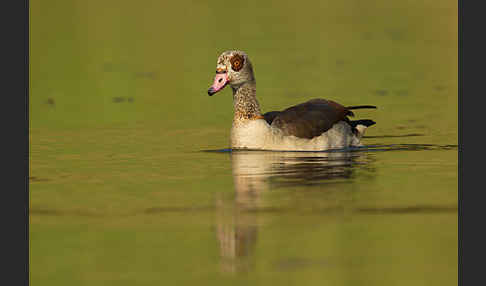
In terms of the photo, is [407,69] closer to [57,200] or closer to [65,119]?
[65,119]

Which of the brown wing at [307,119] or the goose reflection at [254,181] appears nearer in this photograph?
the goose reflection at [254,181]

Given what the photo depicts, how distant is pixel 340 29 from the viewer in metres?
43.5

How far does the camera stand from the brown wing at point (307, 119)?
1777 centimetres

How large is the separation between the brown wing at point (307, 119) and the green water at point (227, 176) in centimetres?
53

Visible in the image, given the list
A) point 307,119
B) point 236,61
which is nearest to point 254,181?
point 307,119

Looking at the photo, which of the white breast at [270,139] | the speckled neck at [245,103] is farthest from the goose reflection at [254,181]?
the speckled neck at [245,103]

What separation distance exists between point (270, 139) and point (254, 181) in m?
3.21

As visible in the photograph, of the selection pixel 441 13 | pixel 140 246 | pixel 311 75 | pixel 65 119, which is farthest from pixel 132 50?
pixel 140 246

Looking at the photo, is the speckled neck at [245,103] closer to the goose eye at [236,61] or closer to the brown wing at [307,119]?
the brown wing at [307,119]

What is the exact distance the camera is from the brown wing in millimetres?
17766

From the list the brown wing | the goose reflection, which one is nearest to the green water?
the goose reflection

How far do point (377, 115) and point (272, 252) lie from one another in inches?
500

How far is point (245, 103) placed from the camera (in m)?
18.5

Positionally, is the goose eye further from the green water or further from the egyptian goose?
the green water
